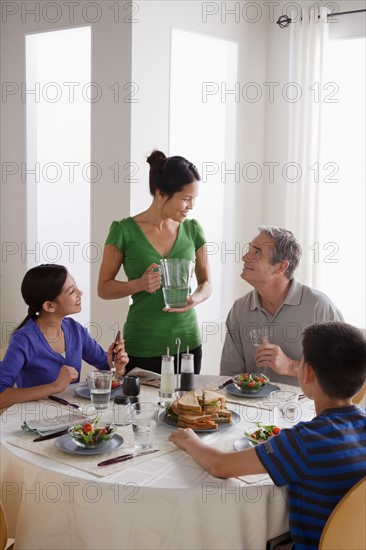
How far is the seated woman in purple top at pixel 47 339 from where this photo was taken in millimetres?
2521

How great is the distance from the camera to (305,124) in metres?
4.39

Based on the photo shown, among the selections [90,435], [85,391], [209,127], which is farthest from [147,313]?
[209,127]

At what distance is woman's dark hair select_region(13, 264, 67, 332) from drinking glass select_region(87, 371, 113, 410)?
0.50 m

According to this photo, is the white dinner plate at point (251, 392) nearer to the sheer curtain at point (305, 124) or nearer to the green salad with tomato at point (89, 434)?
the green salad with tomato at point (89, 434)

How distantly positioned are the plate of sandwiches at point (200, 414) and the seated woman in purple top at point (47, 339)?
1.70 ft

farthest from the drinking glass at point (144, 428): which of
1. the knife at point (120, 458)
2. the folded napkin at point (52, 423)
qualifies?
the folded napkin at point (52, 423)

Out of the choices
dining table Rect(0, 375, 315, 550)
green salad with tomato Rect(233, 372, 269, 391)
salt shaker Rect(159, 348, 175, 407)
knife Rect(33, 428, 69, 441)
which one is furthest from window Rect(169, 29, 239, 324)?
dining table Rect(0, 375, 315, 550)

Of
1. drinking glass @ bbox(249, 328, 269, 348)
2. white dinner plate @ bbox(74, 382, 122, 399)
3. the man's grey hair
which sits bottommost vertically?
white dinner plate @ bbox(74, 382, 122, 399)

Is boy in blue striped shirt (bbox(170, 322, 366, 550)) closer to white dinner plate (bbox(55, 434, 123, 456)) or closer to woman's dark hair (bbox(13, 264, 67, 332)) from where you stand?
white dinner plate (bbox(55, 434, 123, 456))

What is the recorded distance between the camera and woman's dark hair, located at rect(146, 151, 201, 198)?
3.02 metres

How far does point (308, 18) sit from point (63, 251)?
7.66 feet

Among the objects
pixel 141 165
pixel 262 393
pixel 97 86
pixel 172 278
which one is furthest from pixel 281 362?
pixel 97 86

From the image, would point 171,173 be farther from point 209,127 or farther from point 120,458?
point 209,127

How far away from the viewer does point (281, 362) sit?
8.41 feet
